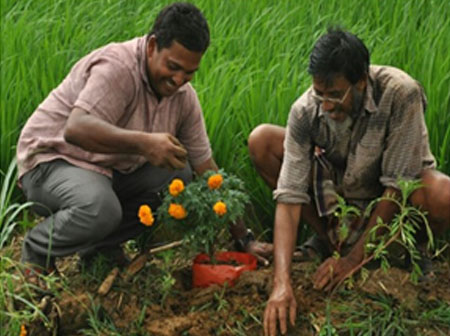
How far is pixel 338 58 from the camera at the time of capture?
3.16m

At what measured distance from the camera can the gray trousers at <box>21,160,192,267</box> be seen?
3.29m

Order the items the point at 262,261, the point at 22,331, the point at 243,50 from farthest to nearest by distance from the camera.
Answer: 1. the point at 243,50
2. the point at 262,261
3. the point at 22,331

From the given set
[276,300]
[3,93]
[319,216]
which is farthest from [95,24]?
[276,300]

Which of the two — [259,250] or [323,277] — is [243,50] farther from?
[323,277]

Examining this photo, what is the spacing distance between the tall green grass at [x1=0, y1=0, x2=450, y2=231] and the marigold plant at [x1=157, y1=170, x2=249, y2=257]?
1.94 feet

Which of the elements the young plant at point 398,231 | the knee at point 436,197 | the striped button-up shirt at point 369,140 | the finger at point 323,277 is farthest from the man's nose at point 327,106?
Answer: the finger at point 323,277

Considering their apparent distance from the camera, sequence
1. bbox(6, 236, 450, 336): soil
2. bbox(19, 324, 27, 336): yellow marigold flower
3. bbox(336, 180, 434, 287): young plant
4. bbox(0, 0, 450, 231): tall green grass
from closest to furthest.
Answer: bbox(19, 324, 27, 336): yellow marigold flower, bbox(336, 180, 434, 287): young plant, bbox(6, 236, 450, 336): soil, bbox(0, 0, 450, 231): tall green grass

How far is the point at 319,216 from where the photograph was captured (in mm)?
3623

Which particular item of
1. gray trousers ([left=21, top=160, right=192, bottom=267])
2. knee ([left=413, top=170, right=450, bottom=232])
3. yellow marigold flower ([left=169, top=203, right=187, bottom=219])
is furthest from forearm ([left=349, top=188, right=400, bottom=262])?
A: gray trousers ([left=21, top=160, right=192, bottom=267])

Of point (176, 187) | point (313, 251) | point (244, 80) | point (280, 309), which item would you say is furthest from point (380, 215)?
point (244, 80)

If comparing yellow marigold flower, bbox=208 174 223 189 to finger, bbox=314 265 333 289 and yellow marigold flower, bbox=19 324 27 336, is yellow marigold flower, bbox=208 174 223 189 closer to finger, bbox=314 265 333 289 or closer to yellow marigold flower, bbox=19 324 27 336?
finger, bbox=314 265 333 289

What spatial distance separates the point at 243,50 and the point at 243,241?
4.82 ft

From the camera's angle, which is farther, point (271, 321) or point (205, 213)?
point (205, 213)

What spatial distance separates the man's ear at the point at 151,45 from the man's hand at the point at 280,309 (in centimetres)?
97
